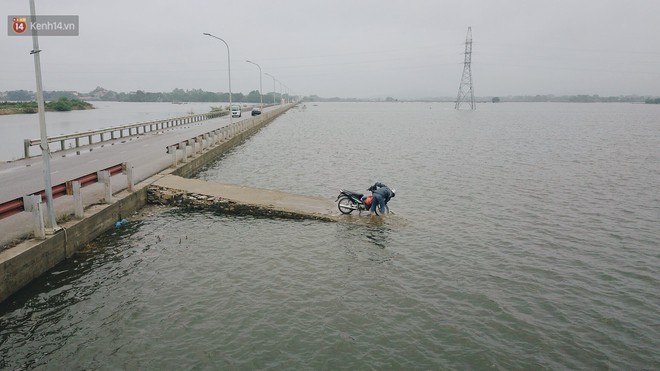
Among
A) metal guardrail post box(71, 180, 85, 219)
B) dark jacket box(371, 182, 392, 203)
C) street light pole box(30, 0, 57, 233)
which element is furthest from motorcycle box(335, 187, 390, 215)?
street light pole box(30, 0, 57, 233)

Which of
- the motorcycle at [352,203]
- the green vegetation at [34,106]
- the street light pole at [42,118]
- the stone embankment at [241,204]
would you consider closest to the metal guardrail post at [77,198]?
the street light pole at [42,118]

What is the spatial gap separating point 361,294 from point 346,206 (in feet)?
19.8

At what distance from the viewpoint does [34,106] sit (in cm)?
10594

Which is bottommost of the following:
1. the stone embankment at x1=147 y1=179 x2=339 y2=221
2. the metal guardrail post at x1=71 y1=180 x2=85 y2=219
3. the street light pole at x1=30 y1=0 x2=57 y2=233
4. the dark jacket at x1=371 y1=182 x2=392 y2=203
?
the stone embankment at x1=147 y1=179 x2=339 y2=221

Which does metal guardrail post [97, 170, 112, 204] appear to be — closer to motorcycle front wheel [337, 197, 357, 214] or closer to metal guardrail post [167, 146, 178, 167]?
motorcycle front wheel [337, 197, 357, 214]

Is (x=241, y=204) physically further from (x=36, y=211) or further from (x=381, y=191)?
(x=36, y=211)

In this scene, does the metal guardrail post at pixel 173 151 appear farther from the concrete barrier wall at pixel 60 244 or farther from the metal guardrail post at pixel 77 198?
the metal guardrail post at pixel 77 198

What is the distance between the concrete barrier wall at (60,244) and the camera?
9.16 metres

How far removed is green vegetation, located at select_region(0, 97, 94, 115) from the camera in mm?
103250

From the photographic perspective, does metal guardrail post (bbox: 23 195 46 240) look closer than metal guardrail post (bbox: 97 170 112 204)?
Yes

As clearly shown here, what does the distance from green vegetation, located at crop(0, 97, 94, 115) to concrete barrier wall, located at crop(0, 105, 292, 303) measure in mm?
106757

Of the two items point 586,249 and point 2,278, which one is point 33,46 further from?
point 586,249

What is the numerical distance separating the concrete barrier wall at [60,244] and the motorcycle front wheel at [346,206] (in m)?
7.33

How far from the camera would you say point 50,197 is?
35.8ft
